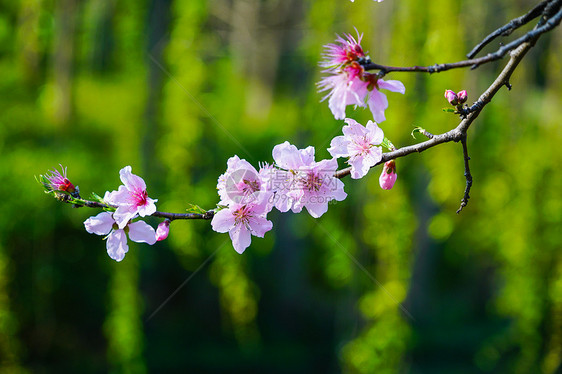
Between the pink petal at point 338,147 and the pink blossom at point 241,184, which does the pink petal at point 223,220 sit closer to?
the pink blossom at point 241,184

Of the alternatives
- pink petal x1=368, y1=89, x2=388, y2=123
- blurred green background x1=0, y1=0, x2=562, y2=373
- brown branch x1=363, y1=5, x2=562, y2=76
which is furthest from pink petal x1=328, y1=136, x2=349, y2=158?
blurred green background x1=0, y1=0, x2=562, y2=373

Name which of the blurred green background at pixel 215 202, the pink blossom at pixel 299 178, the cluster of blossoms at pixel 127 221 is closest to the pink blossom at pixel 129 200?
the cluster of blossoms at pixel 127 221

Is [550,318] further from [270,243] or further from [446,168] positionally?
[270,243]

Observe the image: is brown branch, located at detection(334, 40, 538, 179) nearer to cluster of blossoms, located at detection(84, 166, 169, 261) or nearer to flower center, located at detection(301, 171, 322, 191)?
flower center, located at detection(301, 171, 322, 191)

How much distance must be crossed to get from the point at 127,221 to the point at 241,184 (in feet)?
0.73

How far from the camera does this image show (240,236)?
3.09 feet

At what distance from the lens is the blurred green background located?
3113mm

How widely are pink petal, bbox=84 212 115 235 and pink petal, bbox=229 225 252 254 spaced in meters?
0.24

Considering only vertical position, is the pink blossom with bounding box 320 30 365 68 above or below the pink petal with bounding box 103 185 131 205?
above

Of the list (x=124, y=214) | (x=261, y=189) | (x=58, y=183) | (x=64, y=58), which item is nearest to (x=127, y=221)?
(x=124, y=214)

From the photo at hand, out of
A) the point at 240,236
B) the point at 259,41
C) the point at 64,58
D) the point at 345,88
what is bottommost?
the point at 240,236

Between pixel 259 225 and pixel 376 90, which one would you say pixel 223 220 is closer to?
pixel 259 225

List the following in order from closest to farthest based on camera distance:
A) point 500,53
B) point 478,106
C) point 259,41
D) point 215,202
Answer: point 500,53 < point 478,106 < point 215,202 < point 259,41

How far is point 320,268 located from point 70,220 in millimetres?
2513
